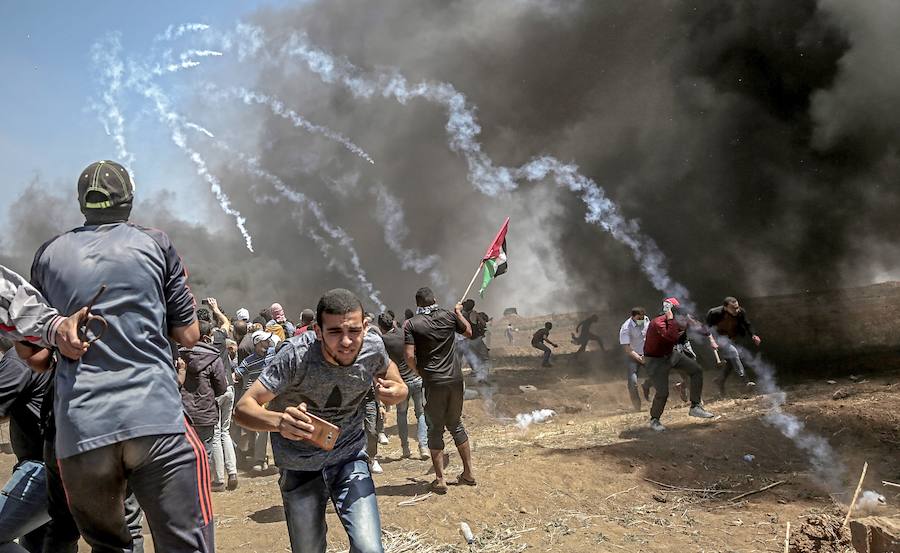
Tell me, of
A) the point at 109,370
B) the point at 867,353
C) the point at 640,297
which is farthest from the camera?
the point at 640,297

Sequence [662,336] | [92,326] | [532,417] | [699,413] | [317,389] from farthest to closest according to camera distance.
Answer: [532,417]
[699,413]
[662,336]
[317,389]
[92,326]

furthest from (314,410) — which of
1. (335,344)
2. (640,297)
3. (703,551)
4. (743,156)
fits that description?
(640,297)

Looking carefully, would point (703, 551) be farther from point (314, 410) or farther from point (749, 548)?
point (314, 410)

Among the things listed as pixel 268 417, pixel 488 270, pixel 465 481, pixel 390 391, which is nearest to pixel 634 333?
pixel 488 270

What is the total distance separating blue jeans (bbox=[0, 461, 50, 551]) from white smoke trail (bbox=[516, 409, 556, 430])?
9843 mm

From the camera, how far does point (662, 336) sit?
9.37 m

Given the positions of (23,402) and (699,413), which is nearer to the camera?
(23,402)

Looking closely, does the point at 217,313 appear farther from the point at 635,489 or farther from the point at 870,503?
the point at 870,503

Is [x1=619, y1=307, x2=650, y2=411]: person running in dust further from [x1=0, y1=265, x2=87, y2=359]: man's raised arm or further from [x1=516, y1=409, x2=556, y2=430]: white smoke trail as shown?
[x1=0, y1=265, x2=87, y2=359]: man's raised arm

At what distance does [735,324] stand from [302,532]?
858 centimetres

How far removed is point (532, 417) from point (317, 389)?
10.3 meters

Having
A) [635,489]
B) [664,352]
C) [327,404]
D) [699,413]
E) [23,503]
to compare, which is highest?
[327,404]

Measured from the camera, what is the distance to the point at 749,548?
5.36 metres

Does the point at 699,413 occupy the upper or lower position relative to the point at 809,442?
upper
